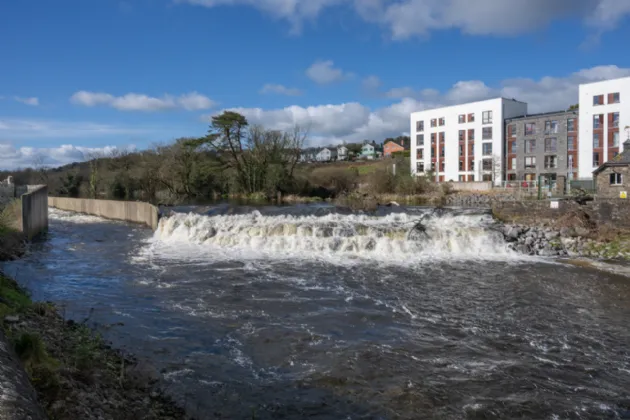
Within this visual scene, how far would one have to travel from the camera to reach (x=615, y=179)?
→ 2502cm

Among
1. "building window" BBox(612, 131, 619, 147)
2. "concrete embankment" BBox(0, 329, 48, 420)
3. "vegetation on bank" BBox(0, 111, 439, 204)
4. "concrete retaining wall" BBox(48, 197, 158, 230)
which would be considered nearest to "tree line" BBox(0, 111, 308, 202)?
"vegetation on bank" BBox(0, 111, 439, 204)

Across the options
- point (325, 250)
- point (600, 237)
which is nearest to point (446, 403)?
point (325, 250)

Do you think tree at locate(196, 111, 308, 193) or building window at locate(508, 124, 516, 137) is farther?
building window at locate(508, 124, 516, 137)

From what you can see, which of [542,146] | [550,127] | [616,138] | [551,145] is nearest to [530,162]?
[542,146]

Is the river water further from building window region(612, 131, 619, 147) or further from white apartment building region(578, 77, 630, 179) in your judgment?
white apartment building region(578, 77, 630, 179)

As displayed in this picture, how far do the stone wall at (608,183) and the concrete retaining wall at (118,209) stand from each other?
24883mm

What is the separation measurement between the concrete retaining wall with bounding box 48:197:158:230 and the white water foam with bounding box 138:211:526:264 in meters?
5.47

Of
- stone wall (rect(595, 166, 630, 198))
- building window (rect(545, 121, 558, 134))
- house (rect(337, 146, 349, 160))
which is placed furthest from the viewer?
house (rect(337, 146, 349, 160))

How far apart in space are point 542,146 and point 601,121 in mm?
7258

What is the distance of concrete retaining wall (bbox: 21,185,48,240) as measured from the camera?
19288mm

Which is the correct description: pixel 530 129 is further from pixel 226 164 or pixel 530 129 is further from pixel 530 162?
pixel 226 164

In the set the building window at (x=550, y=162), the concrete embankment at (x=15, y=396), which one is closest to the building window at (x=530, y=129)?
the building window at (x=550, y=162)

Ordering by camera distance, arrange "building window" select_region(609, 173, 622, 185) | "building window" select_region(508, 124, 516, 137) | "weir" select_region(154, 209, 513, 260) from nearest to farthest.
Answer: "weir" select_region(154, 209, 513, 260)
"building window" select_region(609, 173, 622, 185)
"building window" select_region(508, 124, 516, 137)

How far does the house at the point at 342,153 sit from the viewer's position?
134m
